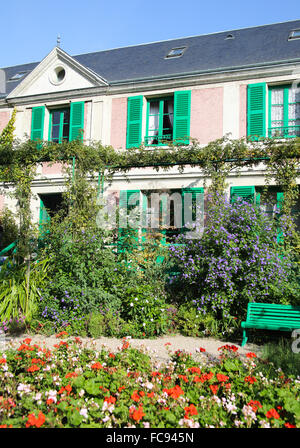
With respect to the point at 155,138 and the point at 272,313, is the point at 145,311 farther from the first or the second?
the point at 155,138

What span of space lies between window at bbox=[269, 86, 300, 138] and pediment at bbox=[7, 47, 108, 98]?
17.7 feet

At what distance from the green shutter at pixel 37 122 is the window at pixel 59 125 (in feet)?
1.04

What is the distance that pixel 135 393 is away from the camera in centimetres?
223

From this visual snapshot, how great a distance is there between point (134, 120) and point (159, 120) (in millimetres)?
721

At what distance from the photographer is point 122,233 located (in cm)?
611

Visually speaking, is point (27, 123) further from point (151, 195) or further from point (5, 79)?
point (151, 195)

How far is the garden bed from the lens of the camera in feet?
6.86

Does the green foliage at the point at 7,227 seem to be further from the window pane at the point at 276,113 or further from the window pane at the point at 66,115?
the window pane at the point at 276,113

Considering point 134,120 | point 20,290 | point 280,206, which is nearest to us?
point 20,290

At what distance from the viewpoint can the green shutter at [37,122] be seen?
11.0 metres

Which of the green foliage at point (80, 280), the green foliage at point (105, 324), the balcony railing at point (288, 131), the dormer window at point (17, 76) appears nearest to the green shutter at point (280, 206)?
the balcony railing at point (288, 131)

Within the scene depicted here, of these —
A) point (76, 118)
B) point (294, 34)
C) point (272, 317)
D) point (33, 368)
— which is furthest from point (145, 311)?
point (294, 34)
